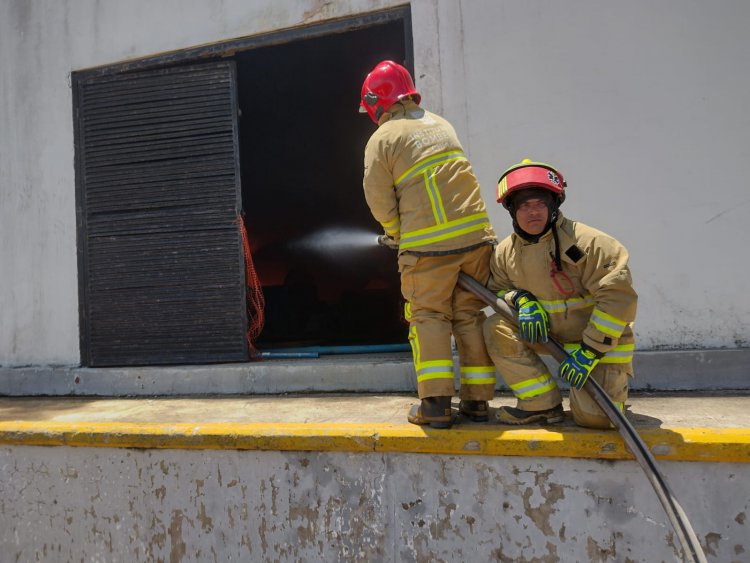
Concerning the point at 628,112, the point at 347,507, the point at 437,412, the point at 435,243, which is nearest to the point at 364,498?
the point at 347,507

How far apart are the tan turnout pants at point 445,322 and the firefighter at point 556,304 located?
0.40ft

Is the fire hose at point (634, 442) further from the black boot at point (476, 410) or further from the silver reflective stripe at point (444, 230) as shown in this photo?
the black boot at point (476, 410)

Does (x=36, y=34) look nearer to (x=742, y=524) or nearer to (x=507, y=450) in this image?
(x=507, y=450)

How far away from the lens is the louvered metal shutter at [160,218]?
4551 mm

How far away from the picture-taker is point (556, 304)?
2453 mm

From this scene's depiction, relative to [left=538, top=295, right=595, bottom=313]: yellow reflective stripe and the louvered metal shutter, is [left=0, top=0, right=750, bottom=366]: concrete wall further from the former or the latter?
[left=538, top=295, right=595, bottom=313]: yellow reflective stripe

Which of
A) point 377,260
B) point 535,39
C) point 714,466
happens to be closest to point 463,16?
point 535,39

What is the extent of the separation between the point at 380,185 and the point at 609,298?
1268mm

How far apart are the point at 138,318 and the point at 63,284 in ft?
2.67

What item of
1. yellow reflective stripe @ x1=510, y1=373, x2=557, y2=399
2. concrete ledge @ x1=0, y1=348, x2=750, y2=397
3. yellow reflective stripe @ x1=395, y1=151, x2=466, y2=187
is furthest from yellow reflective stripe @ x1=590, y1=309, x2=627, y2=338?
concrete ledge @ x1=0, y1=348, x2=750, y2=397

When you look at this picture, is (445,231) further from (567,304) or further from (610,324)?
(610,324)

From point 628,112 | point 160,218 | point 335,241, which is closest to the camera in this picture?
point 628,112

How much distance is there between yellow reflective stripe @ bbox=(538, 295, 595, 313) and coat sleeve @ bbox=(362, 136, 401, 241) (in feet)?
2.97

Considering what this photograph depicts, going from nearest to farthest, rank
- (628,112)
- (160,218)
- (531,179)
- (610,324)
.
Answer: (610,324) → (531,179) → (628,112) → (160,218)
